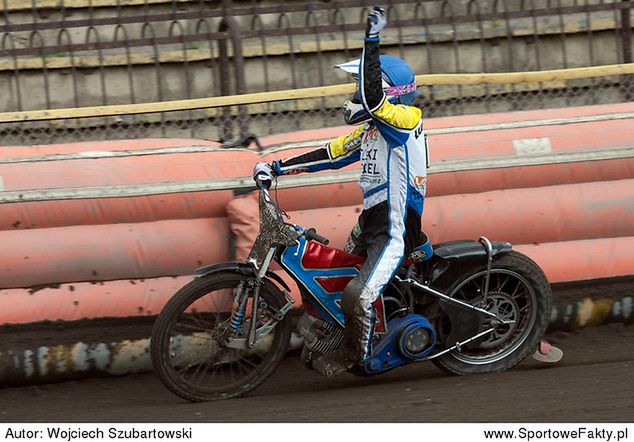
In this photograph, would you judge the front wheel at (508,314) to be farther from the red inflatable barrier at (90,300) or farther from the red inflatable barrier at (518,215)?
the red inflatable barrier at (90,300)

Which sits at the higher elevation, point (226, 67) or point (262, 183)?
point (226, 67)

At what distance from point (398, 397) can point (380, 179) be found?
1.01 meters

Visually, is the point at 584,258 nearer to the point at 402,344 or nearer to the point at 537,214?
the point at 537,214

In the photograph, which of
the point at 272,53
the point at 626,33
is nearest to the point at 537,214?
the point at 626,33

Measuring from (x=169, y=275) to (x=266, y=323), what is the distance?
76cm

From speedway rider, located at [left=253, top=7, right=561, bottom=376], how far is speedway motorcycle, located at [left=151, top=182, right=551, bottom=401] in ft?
0.42

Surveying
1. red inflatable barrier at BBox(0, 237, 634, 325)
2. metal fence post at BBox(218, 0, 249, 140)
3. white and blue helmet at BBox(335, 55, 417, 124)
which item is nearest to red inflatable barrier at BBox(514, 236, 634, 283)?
red inflatable barrier at BBox(0, 237, 634, 325)

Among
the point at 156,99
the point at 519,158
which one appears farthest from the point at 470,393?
the point at 156,99

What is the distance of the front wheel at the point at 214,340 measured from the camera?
5.03m

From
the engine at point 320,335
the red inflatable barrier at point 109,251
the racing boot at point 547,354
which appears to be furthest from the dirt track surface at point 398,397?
the red inflatable barrier at point 109,251

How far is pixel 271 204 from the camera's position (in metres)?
5.02

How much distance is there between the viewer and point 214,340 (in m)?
5.25

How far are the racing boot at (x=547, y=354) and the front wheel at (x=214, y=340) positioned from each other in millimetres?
1338

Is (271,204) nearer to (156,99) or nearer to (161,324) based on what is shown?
(161,324)
